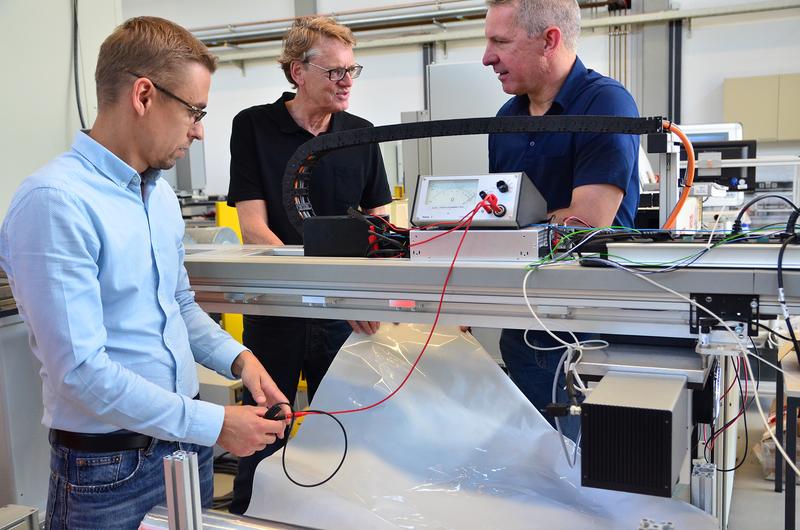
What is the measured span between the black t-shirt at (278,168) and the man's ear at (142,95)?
Result: 87 centimetres

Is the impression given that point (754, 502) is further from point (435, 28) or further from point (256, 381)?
point (435, 28)

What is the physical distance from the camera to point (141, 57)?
104 centimetres

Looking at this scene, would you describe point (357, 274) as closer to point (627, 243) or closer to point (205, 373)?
point (627, 243)

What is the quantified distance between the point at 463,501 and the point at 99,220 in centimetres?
78

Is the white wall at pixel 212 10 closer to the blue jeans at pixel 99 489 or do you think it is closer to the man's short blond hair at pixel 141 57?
the man's short blond hair at pixel 141 57

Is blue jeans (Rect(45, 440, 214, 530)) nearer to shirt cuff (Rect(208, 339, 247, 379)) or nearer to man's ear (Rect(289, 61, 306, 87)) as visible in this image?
shirt cuff (Rect(208, 339, 247, 379))

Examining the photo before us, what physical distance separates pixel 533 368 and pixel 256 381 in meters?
0.70

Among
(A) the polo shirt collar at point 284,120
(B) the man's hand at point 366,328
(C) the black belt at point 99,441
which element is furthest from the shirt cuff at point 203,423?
(A) the polo shirt collar at point 284,120

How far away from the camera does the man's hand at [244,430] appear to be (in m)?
1.03

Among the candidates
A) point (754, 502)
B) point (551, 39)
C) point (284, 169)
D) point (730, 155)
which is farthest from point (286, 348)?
point (730, 155)

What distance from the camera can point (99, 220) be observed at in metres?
1.00

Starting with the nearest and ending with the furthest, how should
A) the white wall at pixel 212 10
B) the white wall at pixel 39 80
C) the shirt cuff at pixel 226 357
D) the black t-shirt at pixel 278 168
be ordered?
the shirt cuff at pixel 226 357 < the white wall at pixel 39 80 < the black t-shirt at pixel 278 168 < the white wall at pixel 212 10

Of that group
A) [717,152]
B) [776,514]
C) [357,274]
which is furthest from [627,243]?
[717,152]

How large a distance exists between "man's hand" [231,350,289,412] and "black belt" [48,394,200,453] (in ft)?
0.64
